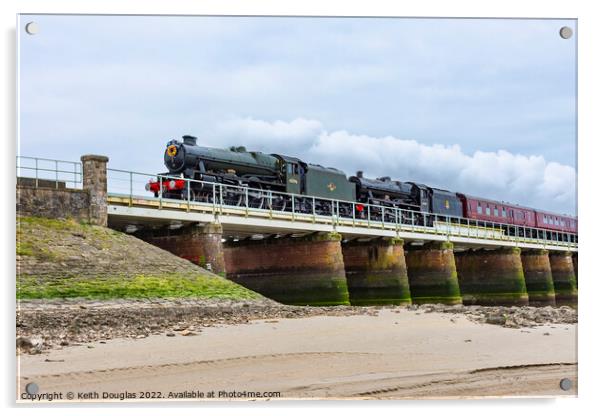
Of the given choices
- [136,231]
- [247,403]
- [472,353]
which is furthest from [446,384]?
[136,231]

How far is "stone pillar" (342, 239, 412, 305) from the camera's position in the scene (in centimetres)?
3694

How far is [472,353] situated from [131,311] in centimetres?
838

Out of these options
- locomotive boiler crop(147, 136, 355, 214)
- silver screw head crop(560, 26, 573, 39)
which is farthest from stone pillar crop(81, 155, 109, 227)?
silver screw head crop(560, 26, 573, 39)

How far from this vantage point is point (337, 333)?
1711 centimetres

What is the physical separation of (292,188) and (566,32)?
25315 mm

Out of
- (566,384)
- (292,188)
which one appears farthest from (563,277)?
(566,384)

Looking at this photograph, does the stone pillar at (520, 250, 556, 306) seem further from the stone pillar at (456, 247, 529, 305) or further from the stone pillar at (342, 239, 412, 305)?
the stone pillar at (342, 239, 412, 305)

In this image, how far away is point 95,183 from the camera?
22.9m

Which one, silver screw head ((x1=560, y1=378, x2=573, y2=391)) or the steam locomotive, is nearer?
silver screw head ((x1=560, y1=378, x2=573, y2=391))

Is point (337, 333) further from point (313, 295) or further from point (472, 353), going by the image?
point (313, 295)

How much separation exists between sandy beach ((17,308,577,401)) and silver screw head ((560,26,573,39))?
19.3 feet

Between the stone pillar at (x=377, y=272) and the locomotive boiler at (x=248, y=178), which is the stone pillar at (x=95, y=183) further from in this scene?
the stone pillar at (x=377, y=272)

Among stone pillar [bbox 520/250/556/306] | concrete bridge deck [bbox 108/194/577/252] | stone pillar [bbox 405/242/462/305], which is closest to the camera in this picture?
concrete bridge deck [bbox 108/194/577/252]

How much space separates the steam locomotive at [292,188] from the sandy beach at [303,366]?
11971 millimetres
